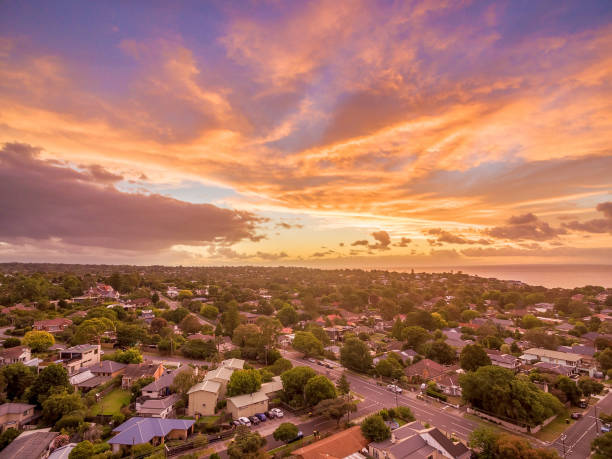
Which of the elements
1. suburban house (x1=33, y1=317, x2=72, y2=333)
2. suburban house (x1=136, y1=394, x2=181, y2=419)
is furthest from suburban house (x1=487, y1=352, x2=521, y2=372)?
suburban house (x1=33, y1=317, x2=72, y2=333)

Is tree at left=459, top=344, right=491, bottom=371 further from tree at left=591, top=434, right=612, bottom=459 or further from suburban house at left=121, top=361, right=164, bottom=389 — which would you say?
suburban house at left=121, top=361, right=164, bottom=389

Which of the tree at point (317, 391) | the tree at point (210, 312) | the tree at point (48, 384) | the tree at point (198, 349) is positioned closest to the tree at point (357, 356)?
the tree at point (317, 391)

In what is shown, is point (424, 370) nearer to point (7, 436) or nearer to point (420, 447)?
point (420, 447)

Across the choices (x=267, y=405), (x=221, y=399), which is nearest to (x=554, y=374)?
(x=267, y=405)

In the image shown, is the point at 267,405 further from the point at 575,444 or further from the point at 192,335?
the point at 192,335

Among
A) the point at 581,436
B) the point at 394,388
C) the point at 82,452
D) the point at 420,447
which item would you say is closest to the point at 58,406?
the point at 82,452

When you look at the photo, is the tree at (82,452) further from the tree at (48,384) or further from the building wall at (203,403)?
the tree at (48,384)
